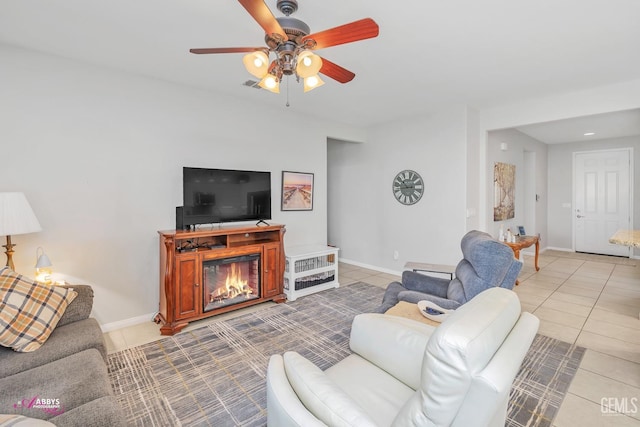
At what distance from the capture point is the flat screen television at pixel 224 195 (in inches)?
129

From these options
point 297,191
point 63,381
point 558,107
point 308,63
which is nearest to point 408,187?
point 297,191

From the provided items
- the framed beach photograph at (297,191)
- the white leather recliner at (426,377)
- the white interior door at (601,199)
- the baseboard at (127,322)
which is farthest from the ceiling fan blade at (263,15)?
the white interior door at (601,199)

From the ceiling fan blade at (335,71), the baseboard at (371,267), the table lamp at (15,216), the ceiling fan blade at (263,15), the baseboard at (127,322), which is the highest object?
the ceiling fan blade at (263,15)

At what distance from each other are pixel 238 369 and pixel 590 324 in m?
3.66

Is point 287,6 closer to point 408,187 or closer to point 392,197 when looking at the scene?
point 408,187

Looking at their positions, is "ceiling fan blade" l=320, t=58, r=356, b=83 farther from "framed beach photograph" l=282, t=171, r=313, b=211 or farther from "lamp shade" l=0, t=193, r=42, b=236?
"lamp shade" l=0, t=193, r=42, b=236

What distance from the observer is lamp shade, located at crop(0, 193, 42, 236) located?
215 centimetres

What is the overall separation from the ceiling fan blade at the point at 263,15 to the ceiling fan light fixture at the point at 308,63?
0.15 metres

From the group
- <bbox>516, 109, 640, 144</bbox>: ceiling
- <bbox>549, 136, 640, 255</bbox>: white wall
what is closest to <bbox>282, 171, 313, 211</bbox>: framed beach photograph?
<bbox>516, 109, 640, 144</bbox>: ceiling

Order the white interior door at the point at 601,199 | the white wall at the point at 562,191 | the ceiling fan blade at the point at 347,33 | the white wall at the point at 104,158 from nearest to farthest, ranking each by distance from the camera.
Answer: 1. the ceiling fan blade at the point at 347,33
2. the white wall at the point at 104,158
3. the white interior door at the point at 601,199
4. the white wall at the point at 562,191

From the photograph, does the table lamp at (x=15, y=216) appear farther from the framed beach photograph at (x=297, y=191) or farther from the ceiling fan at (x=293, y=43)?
the framed beach photograph at (x=297, y=191)

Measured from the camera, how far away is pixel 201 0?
195 centimetres

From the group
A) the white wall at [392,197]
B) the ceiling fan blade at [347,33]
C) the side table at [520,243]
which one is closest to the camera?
the ceiling fan blade at [347,33]

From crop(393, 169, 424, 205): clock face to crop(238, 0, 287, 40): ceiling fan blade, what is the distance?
11.6 feet
